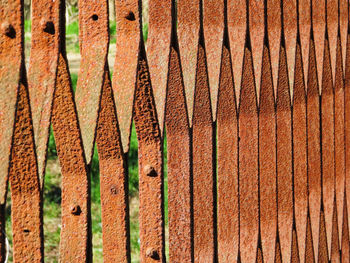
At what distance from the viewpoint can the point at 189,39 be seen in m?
1.25

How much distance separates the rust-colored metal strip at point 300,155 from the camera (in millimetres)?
1743

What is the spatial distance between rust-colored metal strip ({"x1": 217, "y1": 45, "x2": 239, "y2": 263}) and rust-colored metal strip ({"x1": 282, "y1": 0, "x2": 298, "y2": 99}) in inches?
14.0

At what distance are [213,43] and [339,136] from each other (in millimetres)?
929

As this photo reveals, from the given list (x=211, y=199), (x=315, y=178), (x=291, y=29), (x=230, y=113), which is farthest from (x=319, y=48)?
(x=211, y=199)

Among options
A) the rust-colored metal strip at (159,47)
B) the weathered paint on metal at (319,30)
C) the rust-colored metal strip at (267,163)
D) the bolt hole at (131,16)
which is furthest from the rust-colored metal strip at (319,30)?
the bolt hole at (131,16)

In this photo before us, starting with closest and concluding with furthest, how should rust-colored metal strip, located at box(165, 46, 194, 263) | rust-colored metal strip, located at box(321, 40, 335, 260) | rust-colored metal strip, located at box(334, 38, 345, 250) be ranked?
rust-colored metal strip, located at box(165, 46, 194, 263) → rust-colored metal strip, located at box(321, 40, 335, 260) → rust-colored metal strip, located at box(334, 38, 345, 250)

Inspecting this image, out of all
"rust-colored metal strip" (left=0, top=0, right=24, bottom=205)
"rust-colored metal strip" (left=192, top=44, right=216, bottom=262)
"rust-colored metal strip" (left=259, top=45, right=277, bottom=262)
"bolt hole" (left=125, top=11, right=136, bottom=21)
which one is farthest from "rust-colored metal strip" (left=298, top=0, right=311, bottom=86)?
"rust-colored metal strip" (left=0, top=0, right=24, bottom=205)

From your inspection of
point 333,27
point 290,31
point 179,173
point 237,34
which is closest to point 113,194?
point 179,173

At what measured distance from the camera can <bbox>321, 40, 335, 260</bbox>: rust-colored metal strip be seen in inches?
76.7

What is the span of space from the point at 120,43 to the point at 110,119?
0.15 meters

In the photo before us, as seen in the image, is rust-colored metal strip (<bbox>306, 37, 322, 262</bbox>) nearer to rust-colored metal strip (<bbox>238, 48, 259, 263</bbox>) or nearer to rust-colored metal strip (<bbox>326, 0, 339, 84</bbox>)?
rust-colored metal strip (<bbox>326, 0, 339, 84</bbox>)

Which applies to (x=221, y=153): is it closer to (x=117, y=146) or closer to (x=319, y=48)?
(x=117, y=146)

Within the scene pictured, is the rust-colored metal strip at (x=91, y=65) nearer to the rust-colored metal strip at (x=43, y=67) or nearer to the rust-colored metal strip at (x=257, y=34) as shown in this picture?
the rust-colored metal strip at (x=43, y=67)

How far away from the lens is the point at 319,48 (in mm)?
1891
